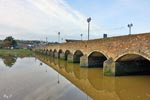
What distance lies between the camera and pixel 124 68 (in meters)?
18.9

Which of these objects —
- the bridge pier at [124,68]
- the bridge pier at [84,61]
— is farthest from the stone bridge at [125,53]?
the bridge pier at [84,61]

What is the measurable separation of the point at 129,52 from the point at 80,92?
6058 mm

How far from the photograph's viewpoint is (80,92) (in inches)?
515

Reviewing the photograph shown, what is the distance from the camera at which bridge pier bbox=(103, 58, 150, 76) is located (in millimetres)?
18625

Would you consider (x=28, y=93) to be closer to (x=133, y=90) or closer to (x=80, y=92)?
(x=80, y=92)

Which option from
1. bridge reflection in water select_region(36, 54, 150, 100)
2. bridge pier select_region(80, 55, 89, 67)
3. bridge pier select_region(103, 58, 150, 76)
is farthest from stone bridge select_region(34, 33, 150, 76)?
bridge pier select_region(80, 55, 89, 67)

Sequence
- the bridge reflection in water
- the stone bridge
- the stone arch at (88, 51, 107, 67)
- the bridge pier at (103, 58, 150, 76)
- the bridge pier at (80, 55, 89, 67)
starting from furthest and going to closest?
the stone arch at (88, 51, 107, 67) < the bridge pier at (80, 55, 89, 67) < the bridge pier at (103, 58, 150, 76) < the stone bridge < the bridge reflection in water

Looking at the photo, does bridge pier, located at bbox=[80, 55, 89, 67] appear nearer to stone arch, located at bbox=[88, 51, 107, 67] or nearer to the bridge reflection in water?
stone arch, located at bbox=[88, 51, 107, 67]

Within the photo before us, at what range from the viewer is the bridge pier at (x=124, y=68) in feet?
61.1

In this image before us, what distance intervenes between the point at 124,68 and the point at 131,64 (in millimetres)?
735

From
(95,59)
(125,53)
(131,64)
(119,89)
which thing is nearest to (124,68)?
(131,64)

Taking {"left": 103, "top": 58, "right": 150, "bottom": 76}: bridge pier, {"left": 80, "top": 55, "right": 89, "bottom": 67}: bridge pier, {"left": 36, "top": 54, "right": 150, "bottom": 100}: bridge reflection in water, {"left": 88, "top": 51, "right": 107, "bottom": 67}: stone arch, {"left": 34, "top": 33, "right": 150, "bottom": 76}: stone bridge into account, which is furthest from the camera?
{"left": 88, "top": 51, "right": 107, "bottom": 67}: stone arch

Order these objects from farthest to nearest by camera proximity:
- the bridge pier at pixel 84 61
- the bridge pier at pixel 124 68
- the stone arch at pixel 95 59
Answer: the stone arch at pixel 95 59, the bridge pier at pixel 84 61, the bridge pier at pixel 124 68

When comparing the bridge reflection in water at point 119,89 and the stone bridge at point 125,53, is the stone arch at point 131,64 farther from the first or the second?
the bridge reflection in water at point 119,89
